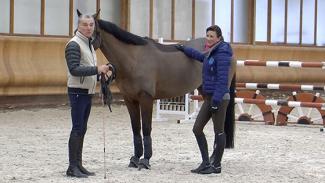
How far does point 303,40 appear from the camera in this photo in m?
24.3

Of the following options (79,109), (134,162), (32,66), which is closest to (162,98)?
(134,162)

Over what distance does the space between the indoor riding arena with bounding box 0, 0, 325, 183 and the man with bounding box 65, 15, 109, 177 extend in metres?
0.22

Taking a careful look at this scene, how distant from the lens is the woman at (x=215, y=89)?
8508 millimetres

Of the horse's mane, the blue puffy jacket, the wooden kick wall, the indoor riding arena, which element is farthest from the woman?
the wooden kick wall

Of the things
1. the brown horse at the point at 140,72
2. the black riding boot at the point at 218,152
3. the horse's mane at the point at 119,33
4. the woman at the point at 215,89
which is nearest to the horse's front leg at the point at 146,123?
the brown horse at the point at 140,72

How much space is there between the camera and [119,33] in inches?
351

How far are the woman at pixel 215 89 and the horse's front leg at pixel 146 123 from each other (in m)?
0.59

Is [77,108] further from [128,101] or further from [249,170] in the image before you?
[249,170]

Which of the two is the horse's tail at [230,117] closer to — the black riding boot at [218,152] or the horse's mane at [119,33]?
the black riding boot at [218,152]

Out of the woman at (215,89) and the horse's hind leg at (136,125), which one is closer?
the woman at (215,89)

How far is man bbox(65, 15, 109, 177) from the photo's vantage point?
8.04 m

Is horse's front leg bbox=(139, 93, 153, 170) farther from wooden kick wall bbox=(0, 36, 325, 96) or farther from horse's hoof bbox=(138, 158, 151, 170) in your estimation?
wooden kick wall bbox=(0, 36, 325, 96)

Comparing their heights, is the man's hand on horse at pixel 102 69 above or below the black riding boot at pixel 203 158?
above

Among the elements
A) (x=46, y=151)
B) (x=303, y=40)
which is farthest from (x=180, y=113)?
(x=303, y=40)
